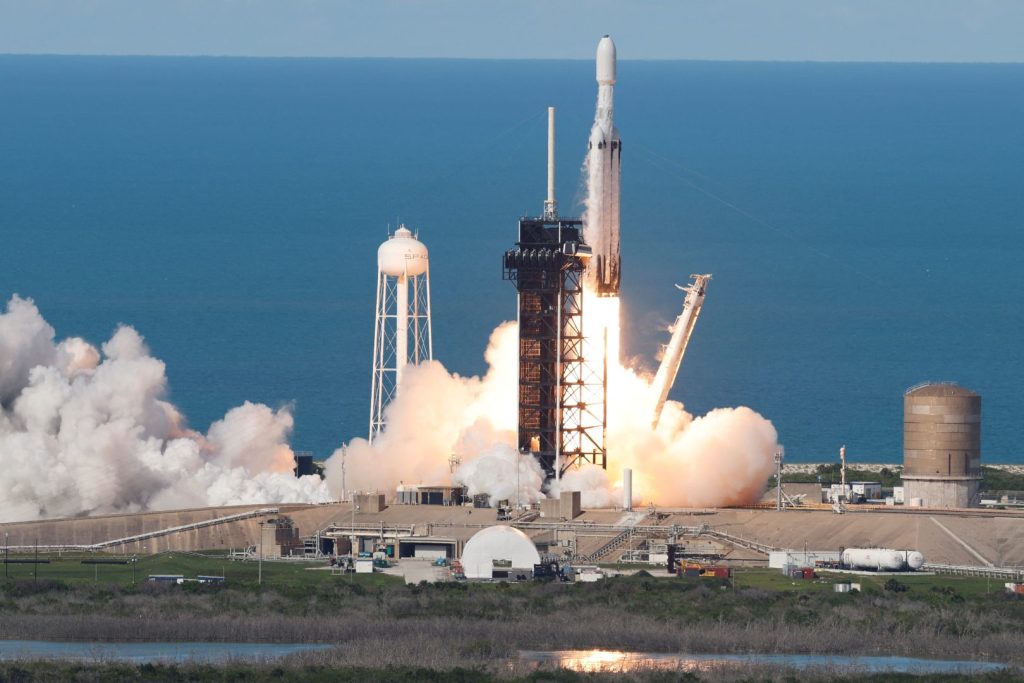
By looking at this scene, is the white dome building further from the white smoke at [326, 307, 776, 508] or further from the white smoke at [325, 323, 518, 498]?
the white smoke at [325, 323, 518, 498]

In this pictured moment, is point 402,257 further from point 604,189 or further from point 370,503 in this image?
point 370,503

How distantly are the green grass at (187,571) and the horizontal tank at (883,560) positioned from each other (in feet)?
51.3

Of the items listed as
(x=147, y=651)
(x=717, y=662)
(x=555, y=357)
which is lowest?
(x=717, y=662)

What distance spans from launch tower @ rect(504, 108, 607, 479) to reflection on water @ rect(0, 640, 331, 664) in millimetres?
22222

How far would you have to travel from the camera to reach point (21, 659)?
8388 centimetres

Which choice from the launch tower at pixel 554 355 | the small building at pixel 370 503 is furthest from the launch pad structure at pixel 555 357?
the small building at pixel 370 503

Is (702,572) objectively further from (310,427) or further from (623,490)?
(310,427)

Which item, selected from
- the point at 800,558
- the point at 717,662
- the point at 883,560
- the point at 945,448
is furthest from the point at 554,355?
the point at 717,662

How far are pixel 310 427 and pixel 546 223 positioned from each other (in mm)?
55212

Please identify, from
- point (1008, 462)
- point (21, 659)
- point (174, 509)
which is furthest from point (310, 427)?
point (21, 659)

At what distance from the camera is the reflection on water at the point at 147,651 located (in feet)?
280

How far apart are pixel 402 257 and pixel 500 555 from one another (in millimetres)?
20907

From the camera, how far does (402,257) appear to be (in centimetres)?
11650

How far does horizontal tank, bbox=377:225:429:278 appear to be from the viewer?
382ft
